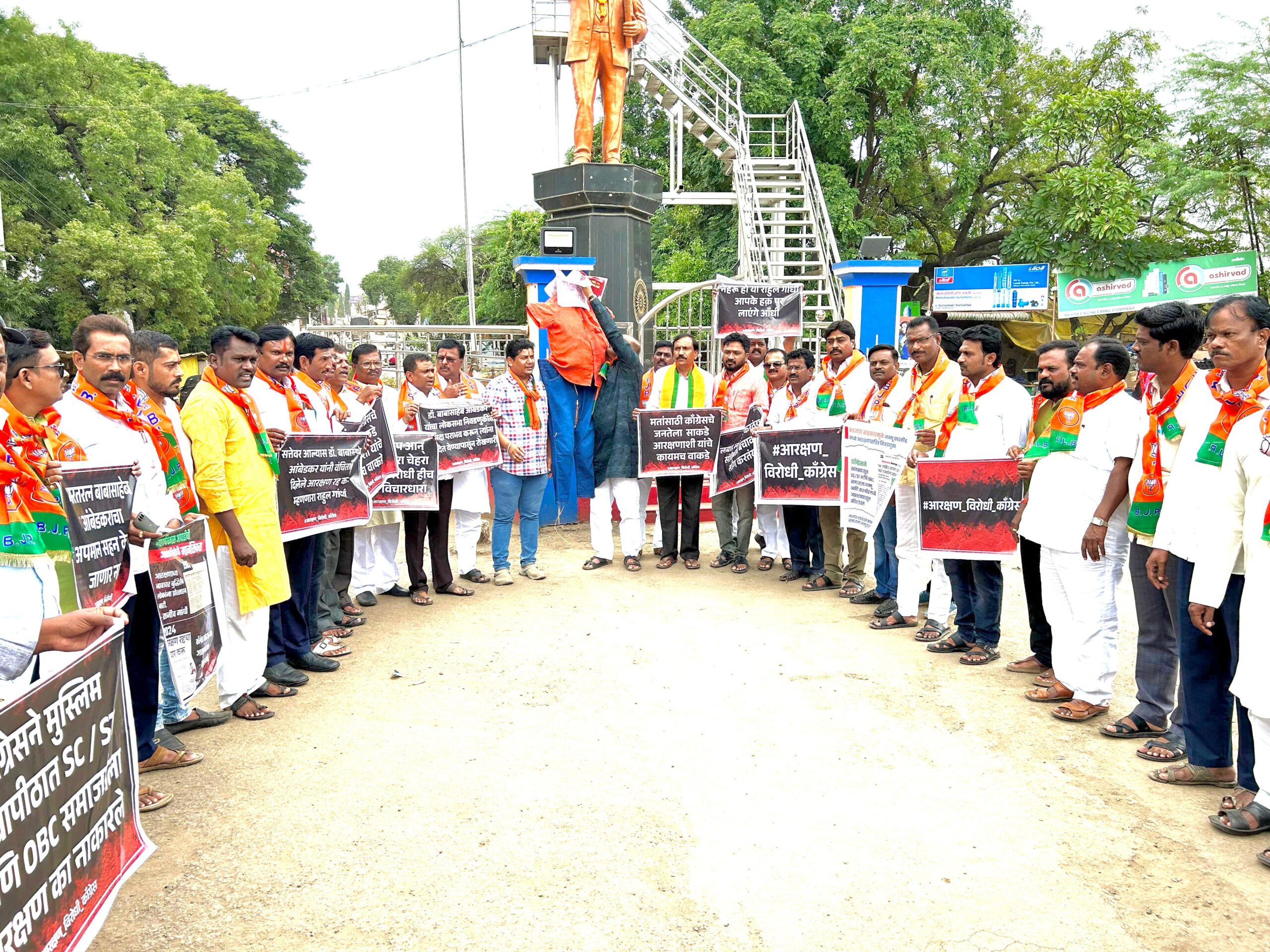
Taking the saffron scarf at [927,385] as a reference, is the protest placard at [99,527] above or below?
below

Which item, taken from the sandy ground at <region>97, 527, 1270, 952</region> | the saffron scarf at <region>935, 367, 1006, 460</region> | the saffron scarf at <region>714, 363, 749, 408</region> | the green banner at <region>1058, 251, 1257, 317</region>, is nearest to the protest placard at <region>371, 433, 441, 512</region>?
the sandy ground at <region>97, 527, 1270, 952</region>

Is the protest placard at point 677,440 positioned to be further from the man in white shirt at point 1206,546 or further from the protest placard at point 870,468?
Result: the man in white shirt at point 1206,546

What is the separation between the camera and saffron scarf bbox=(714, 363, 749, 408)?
8656 millimetres

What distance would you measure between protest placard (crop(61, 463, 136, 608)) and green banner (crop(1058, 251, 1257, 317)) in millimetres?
17837

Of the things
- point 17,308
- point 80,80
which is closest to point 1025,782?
point 17,308

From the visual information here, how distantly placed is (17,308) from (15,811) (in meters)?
25.2

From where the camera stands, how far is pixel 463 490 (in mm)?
7727

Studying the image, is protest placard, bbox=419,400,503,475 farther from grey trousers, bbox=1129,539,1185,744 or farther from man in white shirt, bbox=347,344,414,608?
grey trousers, bbox=1129,539,1185,744

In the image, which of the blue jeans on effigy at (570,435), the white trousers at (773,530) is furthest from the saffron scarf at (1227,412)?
the blue jeans on effigy at (570,435)

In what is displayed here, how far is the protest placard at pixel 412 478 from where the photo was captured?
702cm

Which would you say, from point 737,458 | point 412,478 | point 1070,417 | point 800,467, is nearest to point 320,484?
point 412,478

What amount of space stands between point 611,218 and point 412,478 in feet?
17.7

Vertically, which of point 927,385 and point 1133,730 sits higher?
point 927,385

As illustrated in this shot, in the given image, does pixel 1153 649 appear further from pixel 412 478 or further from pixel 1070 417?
pixel 412 478
